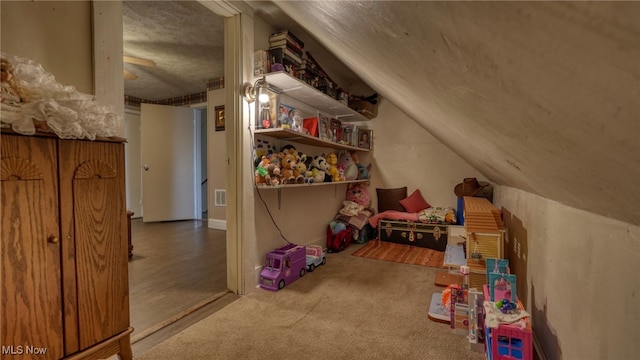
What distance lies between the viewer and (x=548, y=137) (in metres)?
0.45

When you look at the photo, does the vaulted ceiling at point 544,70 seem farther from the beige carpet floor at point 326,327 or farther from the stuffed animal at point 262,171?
the stuffed animal at point 262,171

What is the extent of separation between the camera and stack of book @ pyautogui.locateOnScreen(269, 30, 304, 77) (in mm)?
2227

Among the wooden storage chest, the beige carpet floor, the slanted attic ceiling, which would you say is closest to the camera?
the slanted attic ceiling

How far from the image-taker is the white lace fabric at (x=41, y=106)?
866 millimetres

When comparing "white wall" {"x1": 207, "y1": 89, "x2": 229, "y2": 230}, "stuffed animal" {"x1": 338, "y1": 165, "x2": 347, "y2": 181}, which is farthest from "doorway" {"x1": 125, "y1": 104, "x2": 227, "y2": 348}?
"stuffed animal" {"x1": 338, "y1": 165, "x2": 347, "y2": 181}

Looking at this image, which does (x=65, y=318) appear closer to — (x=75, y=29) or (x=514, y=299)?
(x=75, y=29)

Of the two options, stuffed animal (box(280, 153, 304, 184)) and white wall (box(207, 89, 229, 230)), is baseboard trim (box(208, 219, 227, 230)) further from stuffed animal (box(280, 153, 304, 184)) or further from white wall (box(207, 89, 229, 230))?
stuffed animal (box(280, 153, 304, 184))

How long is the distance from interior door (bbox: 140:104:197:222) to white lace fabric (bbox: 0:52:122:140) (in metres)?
4.26

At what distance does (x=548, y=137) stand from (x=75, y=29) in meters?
1.72

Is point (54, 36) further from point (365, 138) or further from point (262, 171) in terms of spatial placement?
point (365, 138)

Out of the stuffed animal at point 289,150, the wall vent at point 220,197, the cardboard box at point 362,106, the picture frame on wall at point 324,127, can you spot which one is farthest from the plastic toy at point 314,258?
the wall vent at point 220,197

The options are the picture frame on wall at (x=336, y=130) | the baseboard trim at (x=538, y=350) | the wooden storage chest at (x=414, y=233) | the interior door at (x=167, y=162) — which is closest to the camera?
the baseboard trim at (x=538, y=350)

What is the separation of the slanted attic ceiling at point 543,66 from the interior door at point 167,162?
5.15m

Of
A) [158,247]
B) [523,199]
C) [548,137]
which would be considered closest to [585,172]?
[548,137]
